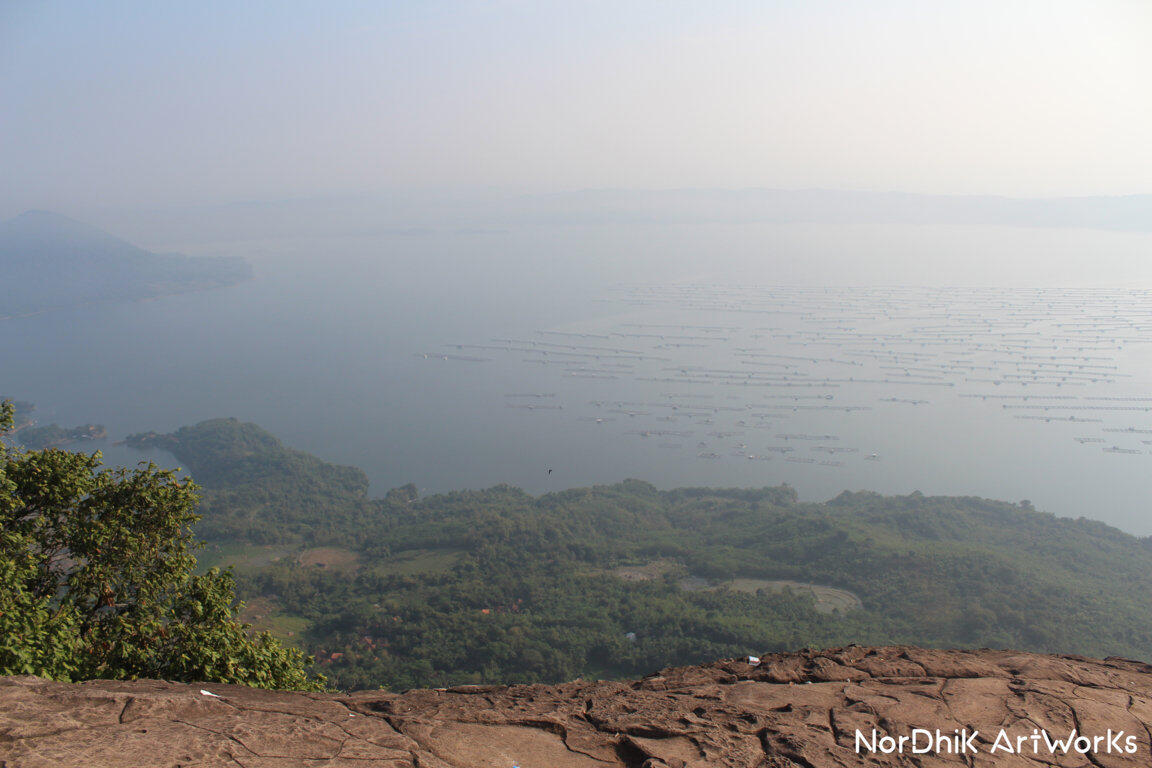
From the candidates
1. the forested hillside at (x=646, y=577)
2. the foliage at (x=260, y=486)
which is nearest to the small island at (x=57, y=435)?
the foliage at (x=260, y=486)

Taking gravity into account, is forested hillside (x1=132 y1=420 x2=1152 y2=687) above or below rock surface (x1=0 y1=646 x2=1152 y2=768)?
below

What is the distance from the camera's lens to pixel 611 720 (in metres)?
5.76

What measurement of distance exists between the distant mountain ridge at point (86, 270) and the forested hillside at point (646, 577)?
117 metres

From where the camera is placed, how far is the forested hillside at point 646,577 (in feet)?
88.4

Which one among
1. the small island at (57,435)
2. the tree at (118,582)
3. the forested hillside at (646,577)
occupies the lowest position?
the small island at (57,435)

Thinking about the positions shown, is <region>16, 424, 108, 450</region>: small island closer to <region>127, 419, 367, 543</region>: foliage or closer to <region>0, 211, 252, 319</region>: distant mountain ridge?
<region>127, 419, 367, 543</region>: foliage

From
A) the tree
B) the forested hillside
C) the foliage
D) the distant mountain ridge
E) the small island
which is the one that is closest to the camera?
the tree

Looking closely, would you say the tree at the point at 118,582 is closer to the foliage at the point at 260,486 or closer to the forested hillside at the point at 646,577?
the forested hillside at the point at 646,577

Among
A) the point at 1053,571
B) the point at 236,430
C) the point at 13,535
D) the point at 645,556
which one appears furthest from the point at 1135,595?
the point at 236,430

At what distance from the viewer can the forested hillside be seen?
88.4ft

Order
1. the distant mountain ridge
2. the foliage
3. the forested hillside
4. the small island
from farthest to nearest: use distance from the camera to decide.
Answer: the distant mountain ridge → the small island → the foliage → the forested hillside

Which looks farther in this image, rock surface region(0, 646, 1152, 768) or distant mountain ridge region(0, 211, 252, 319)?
distant mountain ridge region(0, 211, 252, 319)

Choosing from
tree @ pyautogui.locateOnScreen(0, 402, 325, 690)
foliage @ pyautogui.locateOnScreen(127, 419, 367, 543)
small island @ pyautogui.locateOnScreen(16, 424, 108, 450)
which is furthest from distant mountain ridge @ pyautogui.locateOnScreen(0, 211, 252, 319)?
tree @ pyautogui.locateOnScreen(0, 402, 325, 690)

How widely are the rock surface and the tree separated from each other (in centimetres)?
156
